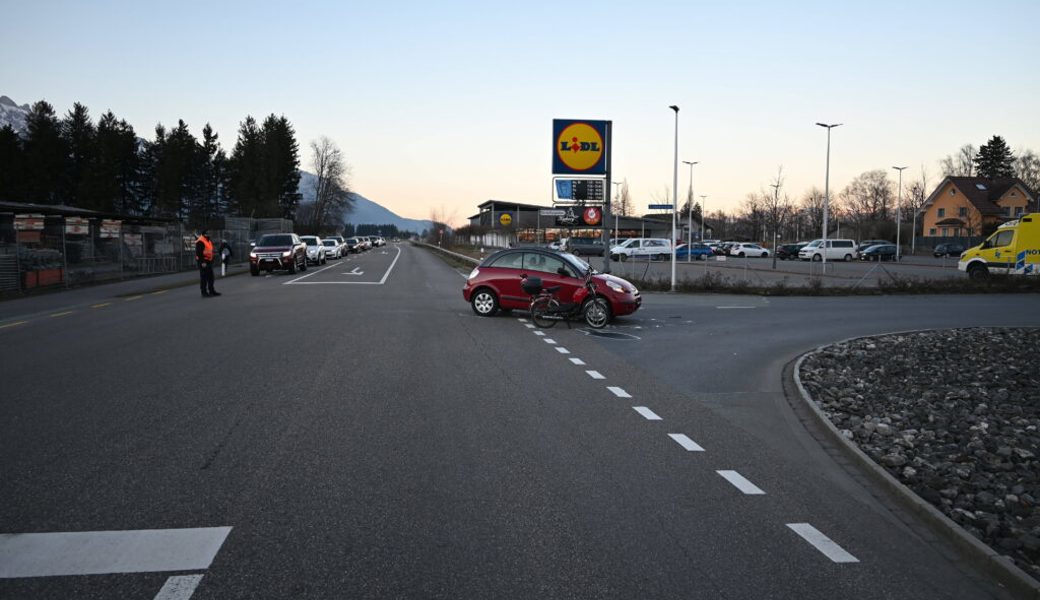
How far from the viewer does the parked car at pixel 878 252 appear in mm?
57247

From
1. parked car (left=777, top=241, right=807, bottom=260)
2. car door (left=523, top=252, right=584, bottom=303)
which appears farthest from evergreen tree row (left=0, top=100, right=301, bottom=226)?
car door (left=523, top=252, right=584, bottom=303)

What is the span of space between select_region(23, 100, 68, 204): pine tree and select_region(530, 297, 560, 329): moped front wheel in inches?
2675

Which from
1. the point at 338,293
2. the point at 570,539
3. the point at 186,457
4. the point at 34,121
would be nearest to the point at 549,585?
the point at 570,539

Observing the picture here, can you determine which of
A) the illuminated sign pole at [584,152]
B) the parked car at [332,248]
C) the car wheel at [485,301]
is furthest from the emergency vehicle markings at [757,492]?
the parked car at [332,248]

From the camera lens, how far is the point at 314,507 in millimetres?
4879

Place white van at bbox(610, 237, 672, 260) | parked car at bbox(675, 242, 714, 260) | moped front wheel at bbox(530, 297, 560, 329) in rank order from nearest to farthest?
moped front wheel at bbox(530, 297, 560, 329), white van at bbox(610, 237, 672, 260), parked car at bbox(675, 242, 714, 260)

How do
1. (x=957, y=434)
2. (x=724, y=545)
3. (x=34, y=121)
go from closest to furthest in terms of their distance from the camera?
(x=724, y=545), (x=957, y=434), (x=34, y=121)

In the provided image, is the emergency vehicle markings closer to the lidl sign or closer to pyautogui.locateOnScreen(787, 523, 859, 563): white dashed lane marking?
pyautogui.locateOnScreen(787, 523, 859, 563): white dashed lane marking

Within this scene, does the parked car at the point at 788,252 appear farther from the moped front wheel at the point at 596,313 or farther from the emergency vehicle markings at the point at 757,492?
the emergency vehicle markings at the point at 757,492

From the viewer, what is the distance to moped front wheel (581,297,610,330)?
611 inches

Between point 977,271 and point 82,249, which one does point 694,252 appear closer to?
point 977,271

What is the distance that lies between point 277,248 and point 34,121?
5174 cm

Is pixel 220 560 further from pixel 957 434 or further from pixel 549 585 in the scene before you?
pixel 957 434

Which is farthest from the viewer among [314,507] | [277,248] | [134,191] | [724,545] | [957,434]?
[134,191]
